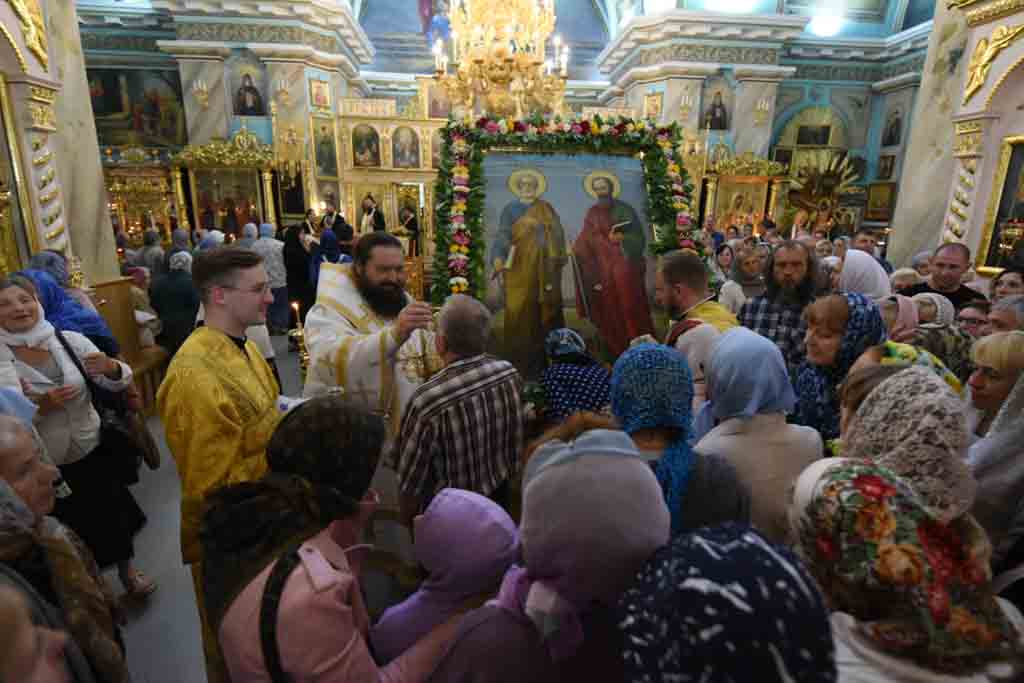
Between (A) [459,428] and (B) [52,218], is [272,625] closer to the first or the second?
(A) [459,428]

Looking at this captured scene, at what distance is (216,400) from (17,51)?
534cm

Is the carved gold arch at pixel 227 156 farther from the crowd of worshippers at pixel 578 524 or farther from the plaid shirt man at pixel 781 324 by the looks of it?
the plaid shirt man at pixel 781 324

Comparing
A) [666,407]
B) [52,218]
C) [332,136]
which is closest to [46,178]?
[52,218]

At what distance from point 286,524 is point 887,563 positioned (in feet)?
4.49

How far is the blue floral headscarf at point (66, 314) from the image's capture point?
11.4ft

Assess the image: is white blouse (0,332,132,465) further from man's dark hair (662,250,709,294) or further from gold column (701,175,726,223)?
gold column (701,175,726,223)

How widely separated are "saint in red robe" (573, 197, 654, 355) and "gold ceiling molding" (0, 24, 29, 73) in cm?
552

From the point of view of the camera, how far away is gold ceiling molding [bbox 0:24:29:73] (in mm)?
4512

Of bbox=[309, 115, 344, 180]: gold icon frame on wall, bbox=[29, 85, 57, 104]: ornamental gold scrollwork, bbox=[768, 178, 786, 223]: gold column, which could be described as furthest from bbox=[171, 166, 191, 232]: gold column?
bbox=[768, 178, 786, 223]: gold column

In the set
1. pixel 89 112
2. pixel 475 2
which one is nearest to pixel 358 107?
pixel 475 2

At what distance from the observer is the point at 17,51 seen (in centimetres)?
468

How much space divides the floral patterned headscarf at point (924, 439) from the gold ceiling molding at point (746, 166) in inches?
598

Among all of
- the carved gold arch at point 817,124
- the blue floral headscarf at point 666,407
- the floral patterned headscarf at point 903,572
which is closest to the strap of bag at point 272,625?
the blue floral headscarf at point 666,407

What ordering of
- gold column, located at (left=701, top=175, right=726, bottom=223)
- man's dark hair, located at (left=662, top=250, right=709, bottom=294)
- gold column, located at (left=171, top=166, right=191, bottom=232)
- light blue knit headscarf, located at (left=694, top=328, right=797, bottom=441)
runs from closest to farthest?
1. light blue knit headscarf, located at (left=694, top=328, right=797, bottom=441)
2. man's dark hair, located at (left=662, top=250, right=709, bottom=294)
3. gold column, located at (left=171, top=166, right=191, bottom=232)
4. gold column, located at (left=701, top=175, right=726, bottom=223)
